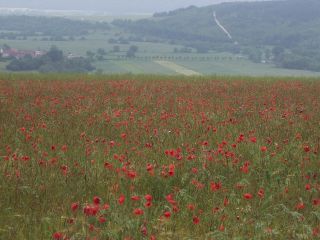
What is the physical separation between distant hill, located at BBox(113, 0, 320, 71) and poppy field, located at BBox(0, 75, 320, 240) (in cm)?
8653

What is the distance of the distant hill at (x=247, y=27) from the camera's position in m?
113

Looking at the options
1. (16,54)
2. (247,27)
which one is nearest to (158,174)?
(16,54)

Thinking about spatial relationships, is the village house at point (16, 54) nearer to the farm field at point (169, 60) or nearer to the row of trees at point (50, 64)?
the row of trees at point (50, 64)

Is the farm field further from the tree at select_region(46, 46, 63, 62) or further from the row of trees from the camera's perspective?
the tree at select_region(46, 46, 63, 62)

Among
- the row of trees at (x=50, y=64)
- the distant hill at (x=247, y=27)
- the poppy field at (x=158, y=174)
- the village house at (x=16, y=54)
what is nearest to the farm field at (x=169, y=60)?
the row of trees at (x=50, y=64)

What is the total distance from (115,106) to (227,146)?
17.1 feet

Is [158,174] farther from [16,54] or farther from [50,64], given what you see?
[16,54]

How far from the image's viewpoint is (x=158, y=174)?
6.03 m

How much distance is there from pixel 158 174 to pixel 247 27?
13352cm

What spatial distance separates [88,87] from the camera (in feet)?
52.2

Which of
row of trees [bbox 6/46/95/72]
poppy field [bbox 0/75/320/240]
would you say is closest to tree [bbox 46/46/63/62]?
row of trees [bbox 6/46/95/72]

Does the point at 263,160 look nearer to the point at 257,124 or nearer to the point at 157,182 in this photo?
the point at 157,182

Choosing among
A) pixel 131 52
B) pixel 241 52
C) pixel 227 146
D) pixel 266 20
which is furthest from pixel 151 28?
pixel 227 146

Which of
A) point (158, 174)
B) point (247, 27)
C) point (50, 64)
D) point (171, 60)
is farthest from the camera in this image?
point (247, 27)
